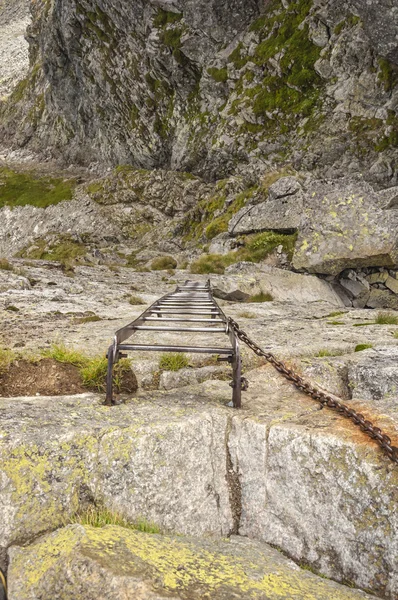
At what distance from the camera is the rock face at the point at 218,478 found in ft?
10.3

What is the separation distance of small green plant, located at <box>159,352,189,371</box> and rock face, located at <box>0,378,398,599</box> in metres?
1.97

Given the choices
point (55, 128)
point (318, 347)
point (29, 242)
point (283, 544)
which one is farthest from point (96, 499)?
point (55, 128)

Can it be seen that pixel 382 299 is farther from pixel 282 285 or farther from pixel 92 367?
pixel 92 367

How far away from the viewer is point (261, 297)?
17125 millimetres

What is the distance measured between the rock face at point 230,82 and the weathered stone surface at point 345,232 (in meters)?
19.6

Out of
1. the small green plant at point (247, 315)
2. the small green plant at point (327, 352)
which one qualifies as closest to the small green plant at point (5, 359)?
the small green plant at point (327, 352)

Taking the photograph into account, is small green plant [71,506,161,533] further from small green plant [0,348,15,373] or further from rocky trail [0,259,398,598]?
small green plant [0,348,15,373]

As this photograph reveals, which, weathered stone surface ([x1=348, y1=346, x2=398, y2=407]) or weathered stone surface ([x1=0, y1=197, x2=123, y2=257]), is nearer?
weathered stone surface ([x1=348, y1=346, x2=398, y2=407])

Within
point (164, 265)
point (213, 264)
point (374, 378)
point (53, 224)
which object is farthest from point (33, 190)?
point (374, 378)

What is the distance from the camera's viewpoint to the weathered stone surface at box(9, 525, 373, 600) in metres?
2.46

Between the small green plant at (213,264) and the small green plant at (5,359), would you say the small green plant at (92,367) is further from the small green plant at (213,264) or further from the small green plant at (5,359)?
the small green plant at (213,264)

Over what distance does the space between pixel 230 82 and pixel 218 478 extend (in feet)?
205

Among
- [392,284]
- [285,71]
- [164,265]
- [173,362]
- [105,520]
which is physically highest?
[285,71]

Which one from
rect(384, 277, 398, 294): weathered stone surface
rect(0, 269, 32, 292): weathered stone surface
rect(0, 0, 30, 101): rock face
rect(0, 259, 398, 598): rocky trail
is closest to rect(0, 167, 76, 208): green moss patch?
rect(0, 0, 30, 101): rock face
